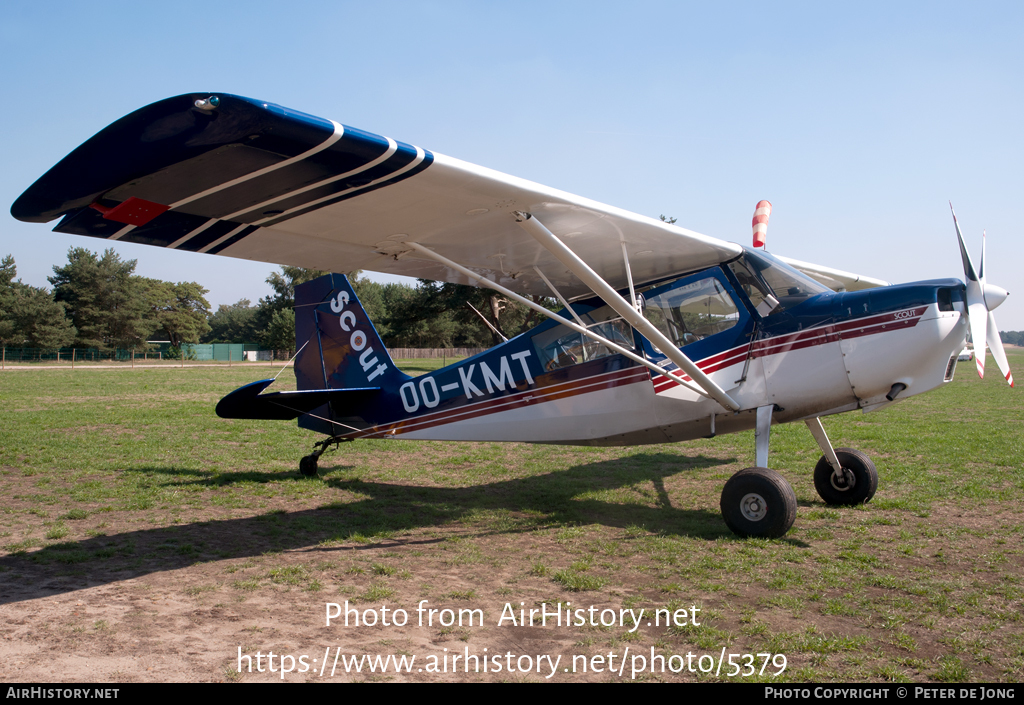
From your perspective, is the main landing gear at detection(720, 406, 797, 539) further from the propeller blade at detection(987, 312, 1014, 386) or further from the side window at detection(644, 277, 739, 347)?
the propeller blade at detection(987, 312, 1014, 386)

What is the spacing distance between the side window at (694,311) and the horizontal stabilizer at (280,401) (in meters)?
3.88

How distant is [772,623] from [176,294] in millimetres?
103955

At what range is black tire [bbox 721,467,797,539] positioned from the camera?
540cm

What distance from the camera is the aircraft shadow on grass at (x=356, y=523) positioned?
495 cm

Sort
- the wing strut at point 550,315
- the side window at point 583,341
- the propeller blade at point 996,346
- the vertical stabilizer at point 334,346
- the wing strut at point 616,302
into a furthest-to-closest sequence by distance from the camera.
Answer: the vertical stabilizer at point 334,346, the side window at point 583,341, the wing strut at point 550,315, the propeller blade at point 996,346, the wing strut at point 616,302

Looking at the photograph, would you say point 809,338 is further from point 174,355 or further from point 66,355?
point 174,355

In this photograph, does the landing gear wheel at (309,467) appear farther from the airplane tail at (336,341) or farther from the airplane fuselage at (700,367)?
the airplane fuselage at (700,367)

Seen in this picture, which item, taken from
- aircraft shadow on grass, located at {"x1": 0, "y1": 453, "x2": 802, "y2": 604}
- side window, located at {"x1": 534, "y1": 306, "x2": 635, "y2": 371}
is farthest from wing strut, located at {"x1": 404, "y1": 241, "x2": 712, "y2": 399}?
aircraft shadow on grass, located at {"x1": 0, "y1": 453, "x2": 802, "y2": 604}

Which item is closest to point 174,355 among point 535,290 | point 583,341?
point 535,290

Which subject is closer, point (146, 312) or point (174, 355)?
point (146, 312)

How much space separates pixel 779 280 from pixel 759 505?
2240 mm

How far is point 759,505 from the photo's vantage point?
551cm

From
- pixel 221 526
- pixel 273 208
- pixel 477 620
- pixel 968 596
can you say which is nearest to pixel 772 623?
pixel 968 596

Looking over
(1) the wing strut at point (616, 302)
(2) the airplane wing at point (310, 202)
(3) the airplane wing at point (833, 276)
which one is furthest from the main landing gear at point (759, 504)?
(3) the airplane wing at point (833, 276)
